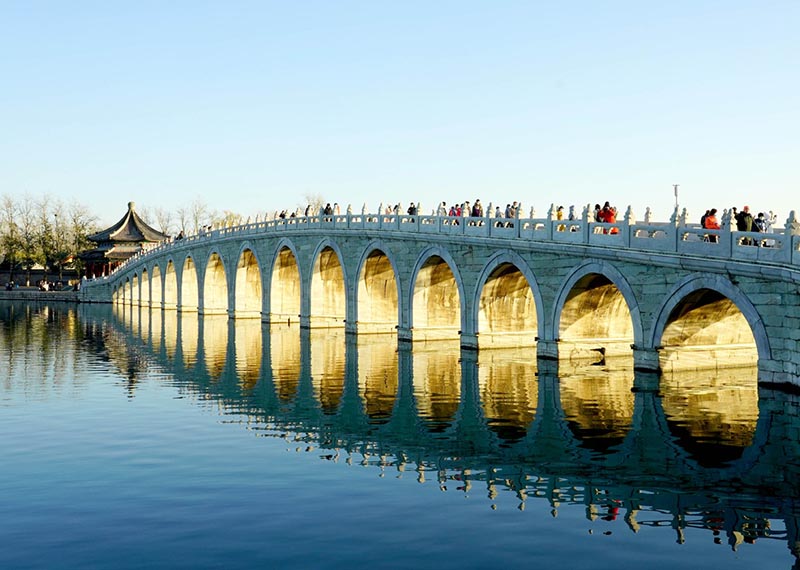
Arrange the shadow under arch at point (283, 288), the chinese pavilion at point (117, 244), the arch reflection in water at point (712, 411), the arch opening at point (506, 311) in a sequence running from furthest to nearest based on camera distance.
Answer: the chinese pavilion at point (117, 244)
the shadow under arch at point (283, 288)
the arch opening at point (506, 311)
the arch reflection in water at point (712, 411)

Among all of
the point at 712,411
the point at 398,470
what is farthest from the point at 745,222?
the point at 398,470

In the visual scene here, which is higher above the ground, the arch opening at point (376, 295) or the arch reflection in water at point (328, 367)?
the arch opening at point (376, 295)

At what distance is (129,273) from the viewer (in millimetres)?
76875

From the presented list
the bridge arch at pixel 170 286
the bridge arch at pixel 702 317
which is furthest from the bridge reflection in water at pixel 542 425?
the bridge arch at pixel 170 286

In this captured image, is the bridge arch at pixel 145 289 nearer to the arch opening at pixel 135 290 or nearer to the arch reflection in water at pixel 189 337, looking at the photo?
the arch opening at pixel 135 290

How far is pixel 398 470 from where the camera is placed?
14.4 m

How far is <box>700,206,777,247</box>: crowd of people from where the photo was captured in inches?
863

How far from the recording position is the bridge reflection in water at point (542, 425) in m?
12.6

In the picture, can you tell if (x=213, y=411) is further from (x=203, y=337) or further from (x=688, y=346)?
(x=203, y=337)

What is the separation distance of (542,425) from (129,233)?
81960mm

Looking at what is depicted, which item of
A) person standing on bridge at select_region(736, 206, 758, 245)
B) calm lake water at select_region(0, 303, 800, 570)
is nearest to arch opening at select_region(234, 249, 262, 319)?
calm lake water at select_region(0, 303, 800, 570)

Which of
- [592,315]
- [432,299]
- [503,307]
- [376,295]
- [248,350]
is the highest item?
[376,295]

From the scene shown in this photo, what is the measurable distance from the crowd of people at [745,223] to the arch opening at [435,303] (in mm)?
12632

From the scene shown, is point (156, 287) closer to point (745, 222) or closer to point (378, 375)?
point (378, 375)
